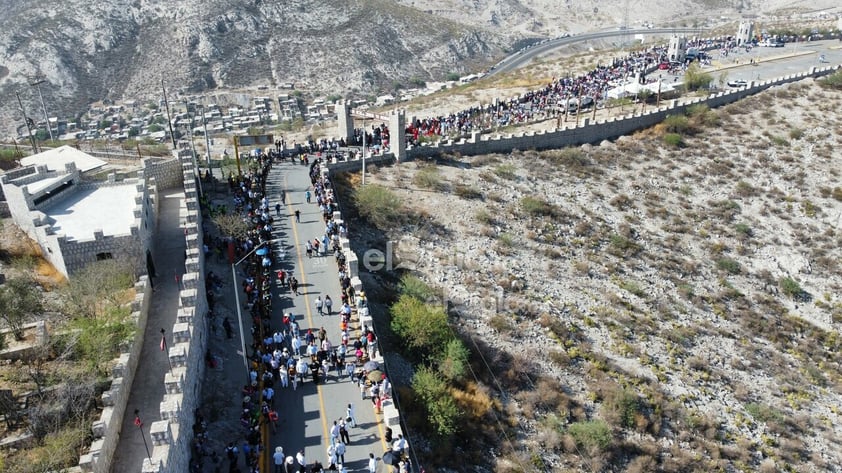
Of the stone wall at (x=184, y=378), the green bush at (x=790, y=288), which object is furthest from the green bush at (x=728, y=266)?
the stone wall at (x=184, y=378)

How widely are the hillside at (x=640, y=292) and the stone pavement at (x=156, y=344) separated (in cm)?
766

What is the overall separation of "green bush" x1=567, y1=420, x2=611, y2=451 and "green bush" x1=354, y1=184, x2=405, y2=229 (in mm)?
13675

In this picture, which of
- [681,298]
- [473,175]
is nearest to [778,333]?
[681,298]

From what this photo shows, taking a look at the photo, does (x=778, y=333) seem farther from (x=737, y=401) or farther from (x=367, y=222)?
(x=367, y=222)

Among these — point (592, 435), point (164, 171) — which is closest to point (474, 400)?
point (592, 435)

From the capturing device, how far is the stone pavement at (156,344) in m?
15.8

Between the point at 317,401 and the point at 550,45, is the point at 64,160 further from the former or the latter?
the point at 550,45

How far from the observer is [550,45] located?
105m

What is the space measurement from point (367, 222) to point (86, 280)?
43.1ft

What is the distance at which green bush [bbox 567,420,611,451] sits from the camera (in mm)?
20703

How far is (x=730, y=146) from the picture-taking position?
44.5 m

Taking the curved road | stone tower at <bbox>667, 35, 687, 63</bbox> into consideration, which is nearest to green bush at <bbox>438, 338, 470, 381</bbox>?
stone tower at <bbox>667, 35, 687, 63</bbox>

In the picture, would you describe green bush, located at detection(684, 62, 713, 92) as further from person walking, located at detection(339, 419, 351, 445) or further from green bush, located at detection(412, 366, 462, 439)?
person walking, located at detection(339, 419, 351, 445)

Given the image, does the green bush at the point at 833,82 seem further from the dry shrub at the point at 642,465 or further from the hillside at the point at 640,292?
the dry shrub at the point at 642,465
